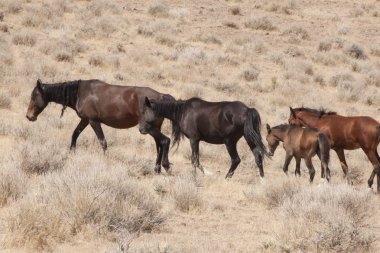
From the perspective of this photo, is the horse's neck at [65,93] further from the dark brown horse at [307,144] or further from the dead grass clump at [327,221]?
the dead grass clump at [327,221]

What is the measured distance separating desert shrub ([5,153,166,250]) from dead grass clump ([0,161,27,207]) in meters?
0.30

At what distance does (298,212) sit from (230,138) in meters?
4.26

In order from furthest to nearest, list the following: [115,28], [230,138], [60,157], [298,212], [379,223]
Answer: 1. [115,28]
2. [230,138]
3. [60,157]
4. [379,223]
5. [298,212]

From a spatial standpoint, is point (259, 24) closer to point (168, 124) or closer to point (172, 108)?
point (168, 124)

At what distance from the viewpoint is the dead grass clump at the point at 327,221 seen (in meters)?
6.50

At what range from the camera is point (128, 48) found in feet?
79.7

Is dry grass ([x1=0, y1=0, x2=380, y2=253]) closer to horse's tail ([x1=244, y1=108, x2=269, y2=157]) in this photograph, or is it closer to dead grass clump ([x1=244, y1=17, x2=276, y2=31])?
dead grass clump ([x1=244, y1=17, x2=276, y2=31])

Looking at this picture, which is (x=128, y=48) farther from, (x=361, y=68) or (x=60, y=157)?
(x=60, y=157)

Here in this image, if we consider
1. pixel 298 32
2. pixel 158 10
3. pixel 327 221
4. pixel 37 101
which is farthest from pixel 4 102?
pixel 298 32

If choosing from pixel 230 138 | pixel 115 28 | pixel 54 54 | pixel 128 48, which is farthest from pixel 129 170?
pixel 115 28

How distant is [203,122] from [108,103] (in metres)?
2.02

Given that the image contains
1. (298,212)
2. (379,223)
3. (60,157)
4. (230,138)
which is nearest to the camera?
(298,212)

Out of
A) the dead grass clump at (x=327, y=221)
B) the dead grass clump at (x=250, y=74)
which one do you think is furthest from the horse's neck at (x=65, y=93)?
the dead grass clump at (x=250, y=74)

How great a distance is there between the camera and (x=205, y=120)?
1149cm
